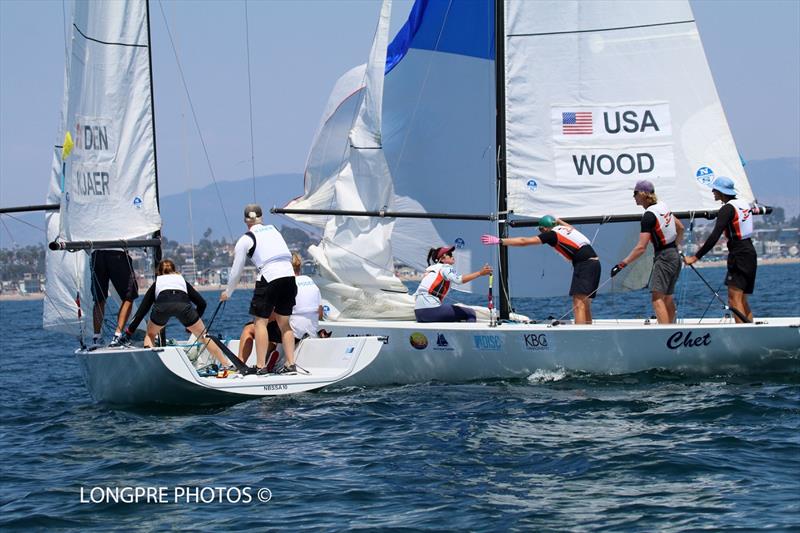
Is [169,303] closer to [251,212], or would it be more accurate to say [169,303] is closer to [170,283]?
[170,283]

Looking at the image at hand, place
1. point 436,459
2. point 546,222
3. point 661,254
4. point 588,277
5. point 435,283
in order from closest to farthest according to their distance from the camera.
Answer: point 436,459 → point 661,254 → point 588,277 → point 546,222 → point 435,283

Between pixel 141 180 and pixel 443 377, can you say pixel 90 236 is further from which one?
pixel 443 377

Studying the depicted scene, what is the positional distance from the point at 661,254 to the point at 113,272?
5.67 meters

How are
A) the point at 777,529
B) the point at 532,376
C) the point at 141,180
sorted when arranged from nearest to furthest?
the point at 777,529
the point at 532,376
the point at 141,180

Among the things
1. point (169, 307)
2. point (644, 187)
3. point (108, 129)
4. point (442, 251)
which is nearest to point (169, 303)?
point (169, 307)

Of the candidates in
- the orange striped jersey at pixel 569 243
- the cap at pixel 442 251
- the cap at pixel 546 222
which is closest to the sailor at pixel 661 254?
the orange striped jersey at pixel 569 243

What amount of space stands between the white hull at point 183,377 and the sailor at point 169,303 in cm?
30

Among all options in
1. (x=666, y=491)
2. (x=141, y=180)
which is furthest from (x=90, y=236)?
(x=666, y=491)

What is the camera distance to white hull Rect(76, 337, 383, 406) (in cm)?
1076

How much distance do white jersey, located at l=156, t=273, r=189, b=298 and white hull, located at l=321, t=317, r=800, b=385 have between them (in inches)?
73.1

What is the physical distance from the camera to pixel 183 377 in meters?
10.7

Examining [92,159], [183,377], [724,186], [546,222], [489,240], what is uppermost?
[92,159]

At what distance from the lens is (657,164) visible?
12.4 metres

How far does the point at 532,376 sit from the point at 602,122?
9.72 ft
